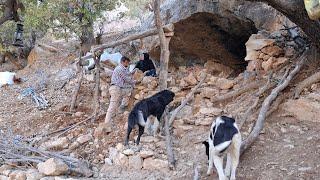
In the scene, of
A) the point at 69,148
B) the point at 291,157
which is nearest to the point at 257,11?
the point at 291,157

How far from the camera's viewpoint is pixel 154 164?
7539 millimetres

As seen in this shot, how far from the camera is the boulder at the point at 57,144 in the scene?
9.05 m

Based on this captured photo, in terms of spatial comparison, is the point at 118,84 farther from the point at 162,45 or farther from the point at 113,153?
the point at 113,153

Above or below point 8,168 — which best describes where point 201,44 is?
above

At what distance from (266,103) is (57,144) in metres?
4.19

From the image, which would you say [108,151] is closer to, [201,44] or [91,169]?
[91,169]

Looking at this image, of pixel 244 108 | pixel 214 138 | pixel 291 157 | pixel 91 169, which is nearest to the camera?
pixel 214 138

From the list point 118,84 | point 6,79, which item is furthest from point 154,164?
point 6,79

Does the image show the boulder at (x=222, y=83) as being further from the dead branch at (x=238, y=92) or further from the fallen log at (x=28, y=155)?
the fallen log at (x=28, y=155)

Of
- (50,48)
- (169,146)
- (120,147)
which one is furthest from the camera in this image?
(50,48)

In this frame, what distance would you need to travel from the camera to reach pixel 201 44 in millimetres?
11578

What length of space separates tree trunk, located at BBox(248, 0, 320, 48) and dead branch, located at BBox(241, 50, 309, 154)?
81cm

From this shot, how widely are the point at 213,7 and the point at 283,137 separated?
4.03 metres

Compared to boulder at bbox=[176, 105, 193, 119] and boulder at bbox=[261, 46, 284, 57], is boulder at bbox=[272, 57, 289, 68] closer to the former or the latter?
boulder at bbox=[261, 46, 284, 57]
